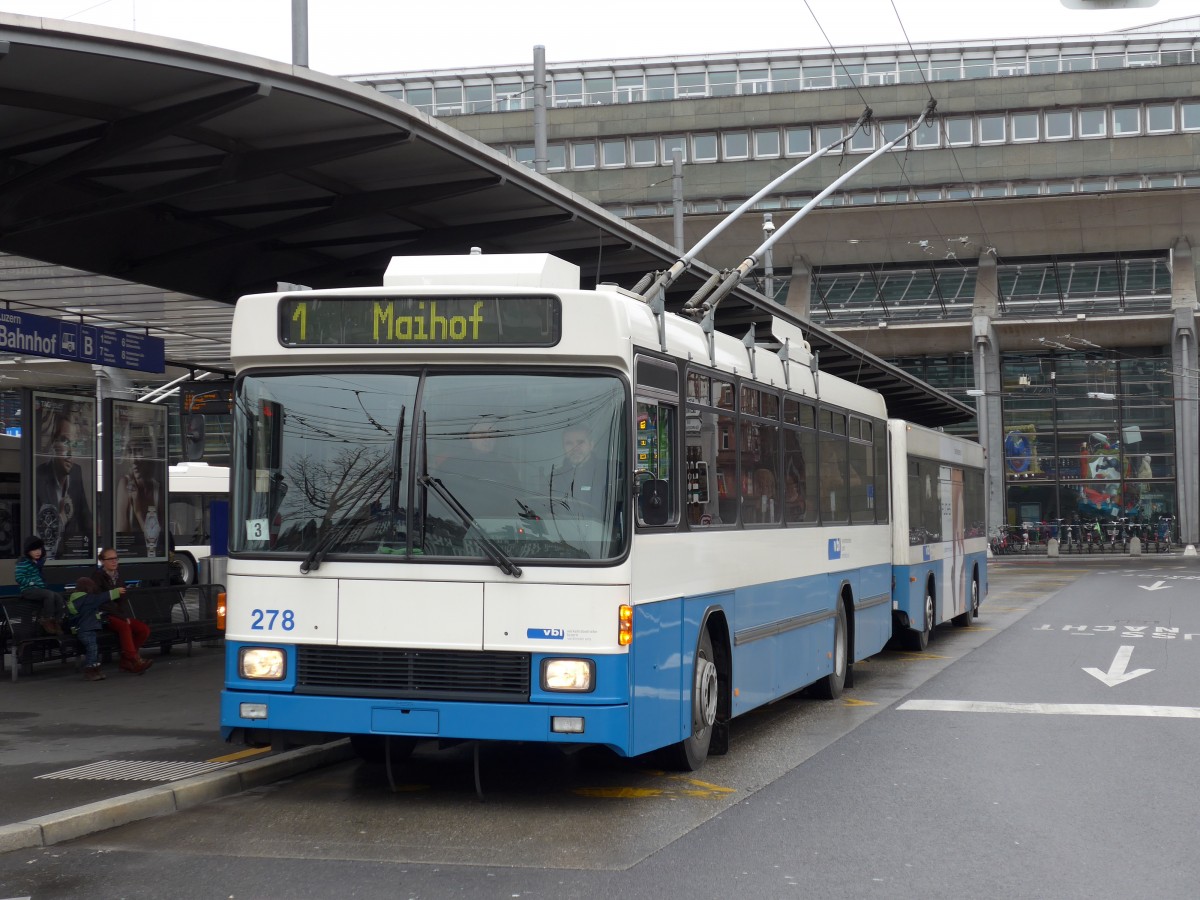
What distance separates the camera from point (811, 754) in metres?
10.6

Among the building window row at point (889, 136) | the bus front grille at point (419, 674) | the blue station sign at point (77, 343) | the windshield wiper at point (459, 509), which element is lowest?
the bus front grille at point (419, 674)

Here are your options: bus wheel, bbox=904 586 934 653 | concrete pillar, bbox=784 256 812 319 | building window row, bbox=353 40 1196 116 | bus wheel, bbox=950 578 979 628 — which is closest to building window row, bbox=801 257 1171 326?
concrete pillar, bbox=784 256 812 319

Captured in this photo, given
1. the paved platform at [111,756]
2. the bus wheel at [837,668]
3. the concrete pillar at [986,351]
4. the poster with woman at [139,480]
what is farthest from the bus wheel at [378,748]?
the concrete pillar at [986,351]

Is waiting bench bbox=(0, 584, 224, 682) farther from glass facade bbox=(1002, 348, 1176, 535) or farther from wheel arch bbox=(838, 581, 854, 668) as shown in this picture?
glass facade bbox=(1002, 348, 1176, 535)

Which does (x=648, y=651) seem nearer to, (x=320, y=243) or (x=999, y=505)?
(x=320, y=243)

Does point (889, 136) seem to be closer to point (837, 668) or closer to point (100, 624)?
point (837, 668)

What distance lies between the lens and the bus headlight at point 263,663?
27.0ft

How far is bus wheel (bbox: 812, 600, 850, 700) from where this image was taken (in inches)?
540

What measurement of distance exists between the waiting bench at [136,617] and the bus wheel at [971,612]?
11326mm

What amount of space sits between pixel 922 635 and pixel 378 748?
1070 centimetres

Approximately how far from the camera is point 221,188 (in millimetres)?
13648

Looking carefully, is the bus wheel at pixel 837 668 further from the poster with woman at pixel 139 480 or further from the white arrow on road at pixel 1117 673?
the poster with woman at pixel 139 480

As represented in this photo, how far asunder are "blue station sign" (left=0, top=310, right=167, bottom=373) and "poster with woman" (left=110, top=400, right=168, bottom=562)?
3.62 feet

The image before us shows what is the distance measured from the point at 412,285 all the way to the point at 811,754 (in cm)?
438
